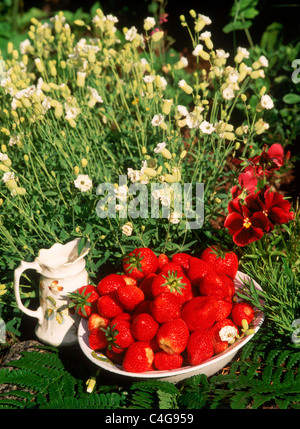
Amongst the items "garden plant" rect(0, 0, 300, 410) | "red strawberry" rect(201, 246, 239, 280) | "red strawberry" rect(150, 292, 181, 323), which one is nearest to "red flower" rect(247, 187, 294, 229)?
"garden plant" rect(0, 0, 300, 410)

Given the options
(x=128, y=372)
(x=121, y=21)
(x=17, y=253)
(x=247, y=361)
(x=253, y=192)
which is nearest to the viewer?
(x=128, y=372)

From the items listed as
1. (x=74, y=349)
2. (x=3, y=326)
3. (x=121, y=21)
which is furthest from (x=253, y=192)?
(x=121, y=21)

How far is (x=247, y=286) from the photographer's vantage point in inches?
61.8

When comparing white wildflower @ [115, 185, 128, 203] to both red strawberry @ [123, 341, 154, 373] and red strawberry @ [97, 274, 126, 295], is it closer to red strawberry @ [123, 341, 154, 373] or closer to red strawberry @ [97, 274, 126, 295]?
red strawberry @ [97, 274, 126, 295]

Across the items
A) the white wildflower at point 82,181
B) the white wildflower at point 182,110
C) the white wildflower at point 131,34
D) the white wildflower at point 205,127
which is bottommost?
the white wildflower at point 82,181

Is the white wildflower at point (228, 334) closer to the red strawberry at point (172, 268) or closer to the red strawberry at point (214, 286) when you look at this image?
the red strawberry at point (214, 286)

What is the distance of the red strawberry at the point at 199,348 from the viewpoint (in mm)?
1399

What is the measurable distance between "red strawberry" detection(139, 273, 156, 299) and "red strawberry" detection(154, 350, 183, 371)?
231 mm

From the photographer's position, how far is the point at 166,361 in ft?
4.62

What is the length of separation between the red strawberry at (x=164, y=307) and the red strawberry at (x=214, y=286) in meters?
0.13

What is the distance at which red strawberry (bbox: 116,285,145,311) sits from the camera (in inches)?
59.1

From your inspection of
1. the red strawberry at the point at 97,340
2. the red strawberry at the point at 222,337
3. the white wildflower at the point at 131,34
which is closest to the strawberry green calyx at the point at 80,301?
the red strawberry at the point at 97,340

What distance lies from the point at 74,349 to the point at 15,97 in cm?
100

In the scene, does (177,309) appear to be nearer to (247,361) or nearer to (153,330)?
(153,330)
